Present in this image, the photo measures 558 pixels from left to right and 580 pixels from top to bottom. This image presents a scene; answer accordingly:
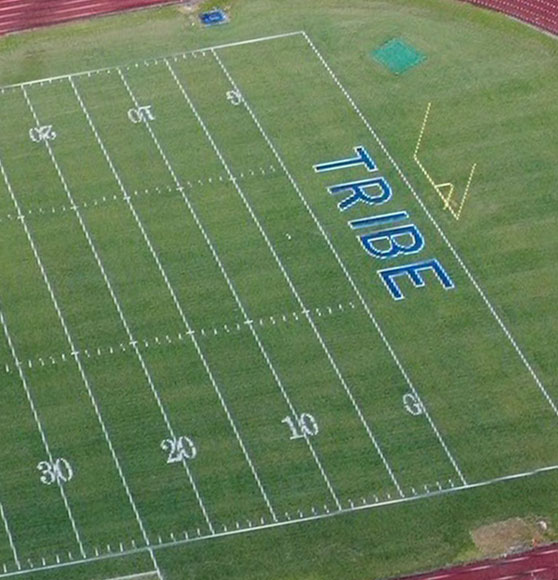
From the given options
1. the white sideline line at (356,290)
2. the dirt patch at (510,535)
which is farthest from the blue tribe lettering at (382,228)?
the dirt patch at (510,535)

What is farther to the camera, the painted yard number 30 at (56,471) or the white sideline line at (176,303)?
the white sideline line at (176,303)

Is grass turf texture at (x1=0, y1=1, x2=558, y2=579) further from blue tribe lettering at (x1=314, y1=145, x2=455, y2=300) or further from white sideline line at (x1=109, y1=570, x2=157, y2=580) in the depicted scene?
blue tribe lettering at (x1=314, y1=145, x2=455, y2=300)

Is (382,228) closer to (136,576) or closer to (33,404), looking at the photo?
(33,404)

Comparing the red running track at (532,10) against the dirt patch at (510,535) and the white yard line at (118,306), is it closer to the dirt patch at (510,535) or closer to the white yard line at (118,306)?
the white yard line at (118,306)

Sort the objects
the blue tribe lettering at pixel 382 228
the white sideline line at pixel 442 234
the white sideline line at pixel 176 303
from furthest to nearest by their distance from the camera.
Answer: the blue tribe lettering at pixel 382 228 < the white sideline line at pixel 442 234 < the white sideline line at pixel 176 303

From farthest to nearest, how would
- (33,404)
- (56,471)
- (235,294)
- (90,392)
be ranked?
(235,294)
(90,392)
(33,404)
(56,471)

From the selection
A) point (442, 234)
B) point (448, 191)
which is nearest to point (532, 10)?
point (448, 191)

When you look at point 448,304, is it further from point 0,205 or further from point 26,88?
point 26,88

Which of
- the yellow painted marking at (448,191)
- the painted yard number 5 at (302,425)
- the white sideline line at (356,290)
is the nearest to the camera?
the white sideline line at (356,290)
